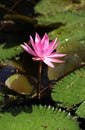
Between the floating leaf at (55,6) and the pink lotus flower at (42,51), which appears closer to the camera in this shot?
the pink lotus flower at (42,51)

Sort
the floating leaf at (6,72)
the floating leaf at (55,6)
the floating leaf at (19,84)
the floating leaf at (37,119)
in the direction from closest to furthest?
the floating leaf at (37,119) → the floating leaf at (19,84) → the floating leaf at (6,72) → the floating leaf at (55,6)

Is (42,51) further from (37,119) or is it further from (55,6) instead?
(55,6)

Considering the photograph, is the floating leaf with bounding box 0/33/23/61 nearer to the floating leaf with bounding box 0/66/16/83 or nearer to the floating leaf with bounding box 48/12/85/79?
the floating leaf with bounding box 0/66/16/83

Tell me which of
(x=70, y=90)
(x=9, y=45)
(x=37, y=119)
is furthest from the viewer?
(x=9, y=45)

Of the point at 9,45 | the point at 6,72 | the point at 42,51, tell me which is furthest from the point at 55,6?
the point at 42,51

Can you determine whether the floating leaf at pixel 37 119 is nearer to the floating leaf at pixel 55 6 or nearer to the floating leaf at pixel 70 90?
the floating leaf at pixel 70 90

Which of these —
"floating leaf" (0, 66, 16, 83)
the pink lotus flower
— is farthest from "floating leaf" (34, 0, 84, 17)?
the pink lotus flower

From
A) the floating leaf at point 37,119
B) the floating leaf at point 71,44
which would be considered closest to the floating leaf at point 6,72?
the floating leaf at point 71,44
